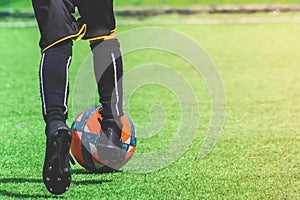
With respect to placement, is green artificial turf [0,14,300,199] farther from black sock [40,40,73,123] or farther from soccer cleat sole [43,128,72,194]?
black sock [40,40,73,123]

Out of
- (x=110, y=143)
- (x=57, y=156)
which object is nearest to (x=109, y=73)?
(x=110, y=143)

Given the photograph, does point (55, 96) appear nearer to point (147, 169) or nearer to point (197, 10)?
point (147, 169)

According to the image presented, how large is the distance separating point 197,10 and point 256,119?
8.12 metres

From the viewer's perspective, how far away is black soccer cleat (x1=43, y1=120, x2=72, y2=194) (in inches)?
121

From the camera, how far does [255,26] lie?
11.6 m

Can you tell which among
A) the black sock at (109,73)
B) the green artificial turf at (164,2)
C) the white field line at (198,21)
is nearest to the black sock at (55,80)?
the black sock at (109,73)

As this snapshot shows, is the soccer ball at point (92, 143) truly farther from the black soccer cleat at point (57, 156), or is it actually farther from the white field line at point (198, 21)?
the white field line at point (198, 21)

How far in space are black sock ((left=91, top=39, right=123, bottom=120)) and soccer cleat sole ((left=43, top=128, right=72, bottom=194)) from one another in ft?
1.93

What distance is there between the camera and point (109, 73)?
3.62 metres

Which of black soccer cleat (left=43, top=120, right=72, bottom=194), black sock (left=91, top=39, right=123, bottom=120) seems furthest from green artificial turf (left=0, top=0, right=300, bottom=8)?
black soccer cleat (left=43, top=120, right=72, bottom=194)

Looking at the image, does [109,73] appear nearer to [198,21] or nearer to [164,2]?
[198,21]

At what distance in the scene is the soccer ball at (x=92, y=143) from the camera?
371cm

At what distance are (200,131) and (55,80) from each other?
191 centimetres

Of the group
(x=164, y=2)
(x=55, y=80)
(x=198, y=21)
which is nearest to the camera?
(x=55, y=80)
